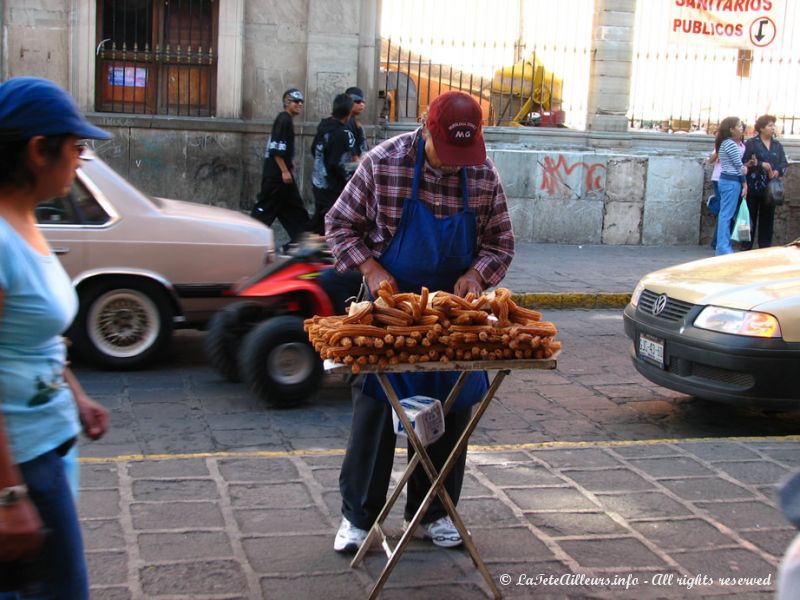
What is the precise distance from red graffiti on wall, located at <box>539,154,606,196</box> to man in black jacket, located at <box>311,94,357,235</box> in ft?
12.1

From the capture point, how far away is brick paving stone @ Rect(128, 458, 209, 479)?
4.79 m

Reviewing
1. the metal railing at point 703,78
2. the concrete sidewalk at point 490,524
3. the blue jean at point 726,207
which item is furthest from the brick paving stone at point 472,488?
the metal railing at point 703,78

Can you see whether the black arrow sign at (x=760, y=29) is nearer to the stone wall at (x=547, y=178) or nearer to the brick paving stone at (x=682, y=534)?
the stone wall at (x=547, y=178)

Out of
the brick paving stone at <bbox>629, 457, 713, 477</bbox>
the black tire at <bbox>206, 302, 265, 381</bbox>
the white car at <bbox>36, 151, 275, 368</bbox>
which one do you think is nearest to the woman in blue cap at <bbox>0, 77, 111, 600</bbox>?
the brick paving stone at <bbox>629, 457, 713, 477</bbox>

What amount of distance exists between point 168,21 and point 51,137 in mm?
11962

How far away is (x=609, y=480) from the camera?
4945 millimetres

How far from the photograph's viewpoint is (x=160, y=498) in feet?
14.8

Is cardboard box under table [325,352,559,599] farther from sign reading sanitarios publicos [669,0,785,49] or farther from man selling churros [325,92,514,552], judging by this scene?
sign reading sanitarios publicos [669,0,785,49]

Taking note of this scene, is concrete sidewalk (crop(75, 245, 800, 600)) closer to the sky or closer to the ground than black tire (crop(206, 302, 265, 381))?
closer to the ground

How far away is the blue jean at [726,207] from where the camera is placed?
12664 millimetres

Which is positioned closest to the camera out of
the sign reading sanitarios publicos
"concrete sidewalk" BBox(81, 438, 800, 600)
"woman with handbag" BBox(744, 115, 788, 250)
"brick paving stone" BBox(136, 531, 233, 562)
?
"concrete sidewalk" BBox(81, 438, 800, 600)

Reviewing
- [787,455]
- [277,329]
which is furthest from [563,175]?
[787,455]

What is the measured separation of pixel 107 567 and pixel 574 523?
1.87 meters

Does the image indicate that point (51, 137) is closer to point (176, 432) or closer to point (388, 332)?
point (388, 332)
